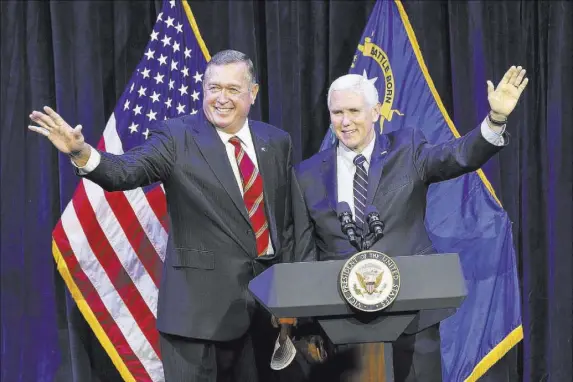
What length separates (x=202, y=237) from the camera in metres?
2.75

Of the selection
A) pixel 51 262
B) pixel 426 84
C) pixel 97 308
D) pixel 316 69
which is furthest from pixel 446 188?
pixel 51 262

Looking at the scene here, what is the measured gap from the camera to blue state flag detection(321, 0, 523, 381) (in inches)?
144

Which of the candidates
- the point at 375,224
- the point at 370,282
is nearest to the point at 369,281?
the point at 370,282

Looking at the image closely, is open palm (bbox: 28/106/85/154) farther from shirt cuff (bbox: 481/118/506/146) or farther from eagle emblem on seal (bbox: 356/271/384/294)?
shirt cuff (bbox: 481/118/506/146)

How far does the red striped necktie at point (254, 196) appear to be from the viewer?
280 cm

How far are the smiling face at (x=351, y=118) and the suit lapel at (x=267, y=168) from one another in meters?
0.29

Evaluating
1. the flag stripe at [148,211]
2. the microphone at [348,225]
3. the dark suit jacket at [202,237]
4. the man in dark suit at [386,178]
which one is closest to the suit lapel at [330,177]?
the man in dark suit at [386,178]

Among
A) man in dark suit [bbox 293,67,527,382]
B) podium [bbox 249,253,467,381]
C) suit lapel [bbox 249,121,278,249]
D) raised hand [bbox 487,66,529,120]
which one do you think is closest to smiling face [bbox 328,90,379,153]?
man in dark suit [bbox 293,67,527,382]

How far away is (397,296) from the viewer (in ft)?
6.92

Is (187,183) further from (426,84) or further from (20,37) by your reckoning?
(20,37)

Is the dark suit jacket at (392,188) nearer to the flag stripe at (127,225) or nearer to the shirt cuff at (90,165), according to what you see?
the shirt cuff at (90,165)

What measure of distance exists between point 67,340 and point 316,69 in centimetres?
171

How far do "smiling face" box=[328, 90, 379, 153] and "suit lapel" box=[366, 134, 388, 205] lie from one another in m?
0.05

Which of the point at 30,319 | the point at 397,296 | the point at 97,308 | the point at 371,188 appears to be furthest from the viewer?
the point at 30,319
